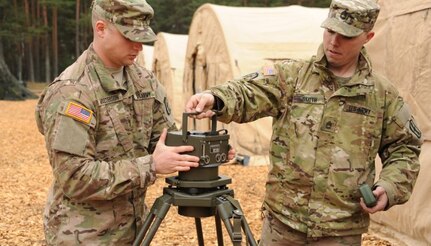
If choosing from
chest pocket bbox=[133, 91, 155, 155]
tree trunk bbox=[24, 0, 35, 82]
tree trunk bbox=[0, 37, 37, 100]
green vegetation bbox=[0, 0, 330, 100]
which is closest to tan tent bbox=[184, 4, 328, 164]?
chest pocket bbox=[133, 91, 155, 155]

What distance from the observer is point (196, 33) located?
1180 centimetres

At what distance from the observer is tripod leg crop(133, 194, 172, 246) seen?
245 centimetres

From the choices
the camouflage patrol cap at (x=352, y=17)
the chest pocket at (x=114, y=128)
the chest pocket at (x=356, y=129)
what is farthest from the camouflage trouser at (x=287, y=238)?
the camouflage patrol cap at (x=352, y=17)

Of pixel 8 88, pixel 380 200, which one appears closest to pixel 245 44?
pixel 380 200

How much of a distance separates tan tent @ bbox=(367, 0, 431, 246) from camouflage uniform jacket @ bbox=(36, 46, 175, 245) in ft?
10.4

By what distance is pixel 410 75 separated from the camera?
5.47 m

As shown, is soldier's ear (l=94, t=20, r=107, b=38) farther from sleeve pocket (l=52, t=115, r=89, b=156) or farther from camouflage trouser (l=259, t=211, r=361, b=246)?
camouflage trouser (l=259, t=211, r=361, b=246)

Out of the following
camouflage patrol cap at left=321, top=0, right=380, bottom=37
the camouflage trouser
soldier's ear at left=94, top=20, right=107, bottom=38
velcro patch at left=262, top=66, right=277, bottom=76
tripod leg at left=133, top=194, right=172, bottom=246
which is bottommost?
the camouflage trouser

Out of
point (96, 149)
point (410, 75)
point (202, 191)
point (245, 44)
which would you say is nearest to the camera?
point (202, 191)

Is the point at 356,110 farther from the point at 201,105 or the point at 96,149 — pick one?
the point at 96,149

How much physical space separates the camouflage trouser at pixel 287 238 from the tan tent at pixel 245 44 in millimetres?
7029

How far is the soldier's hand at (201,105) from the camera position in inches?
103

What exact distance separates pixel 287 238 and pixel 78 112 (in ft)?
Result: 4.08

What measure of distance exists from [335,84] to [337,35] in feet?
0.81
